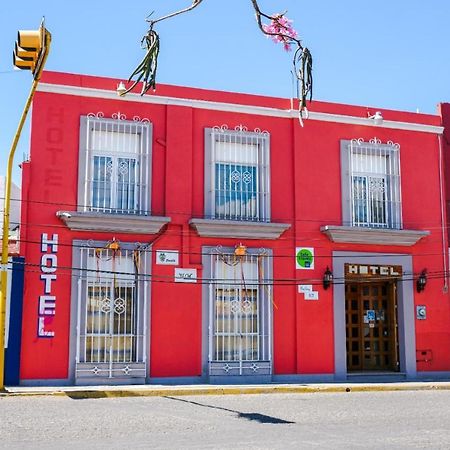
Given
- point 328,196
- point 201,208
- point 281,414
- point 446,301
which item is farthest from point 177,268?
point 446,301

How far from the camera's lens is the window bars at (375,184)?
17.2 metres

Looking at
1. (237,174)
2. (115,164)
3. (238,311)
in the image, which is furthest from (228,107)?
(238,311)

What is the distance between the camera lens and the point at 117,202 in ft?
50.6

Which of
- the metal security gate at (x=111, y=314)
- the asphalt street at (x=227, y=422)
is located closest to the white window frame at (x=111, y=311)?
the metal security gate at (x=111, y=314)

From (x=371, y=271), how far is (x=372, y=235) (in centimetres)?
89

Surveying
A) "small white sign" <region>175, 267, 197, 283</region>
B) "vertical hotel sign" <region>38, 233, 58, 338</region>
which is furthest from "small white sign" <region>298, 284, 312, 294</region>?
"vertical hotel sign" <region>38, 233, 58, 338</region>

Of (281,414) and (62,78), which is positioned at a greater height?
(62,78)

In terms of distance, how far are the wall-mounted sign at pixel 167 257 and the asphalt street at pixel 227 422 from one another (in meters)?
3.20

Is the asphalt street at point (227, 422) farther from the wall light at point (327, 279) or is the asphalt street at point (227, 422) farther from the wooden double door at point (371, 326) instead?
the wooden double door at point (371, 326)

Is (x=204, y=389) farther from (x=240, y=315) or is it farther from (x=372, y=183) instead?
(x=372, y=183)

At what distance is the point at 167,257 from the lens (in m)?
15.5

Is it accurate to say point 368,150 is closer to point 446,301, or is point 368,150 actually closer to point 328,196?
point 328,196

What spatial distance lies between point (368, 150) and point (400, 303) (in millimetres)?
3722

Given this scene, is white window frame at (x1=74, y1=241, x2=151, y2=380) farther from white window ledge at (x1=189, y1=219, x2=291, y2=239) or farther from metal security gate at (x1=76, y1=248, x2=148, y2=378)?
white window ledge at (x1=189, y1=219, x2=291, y2=239)
